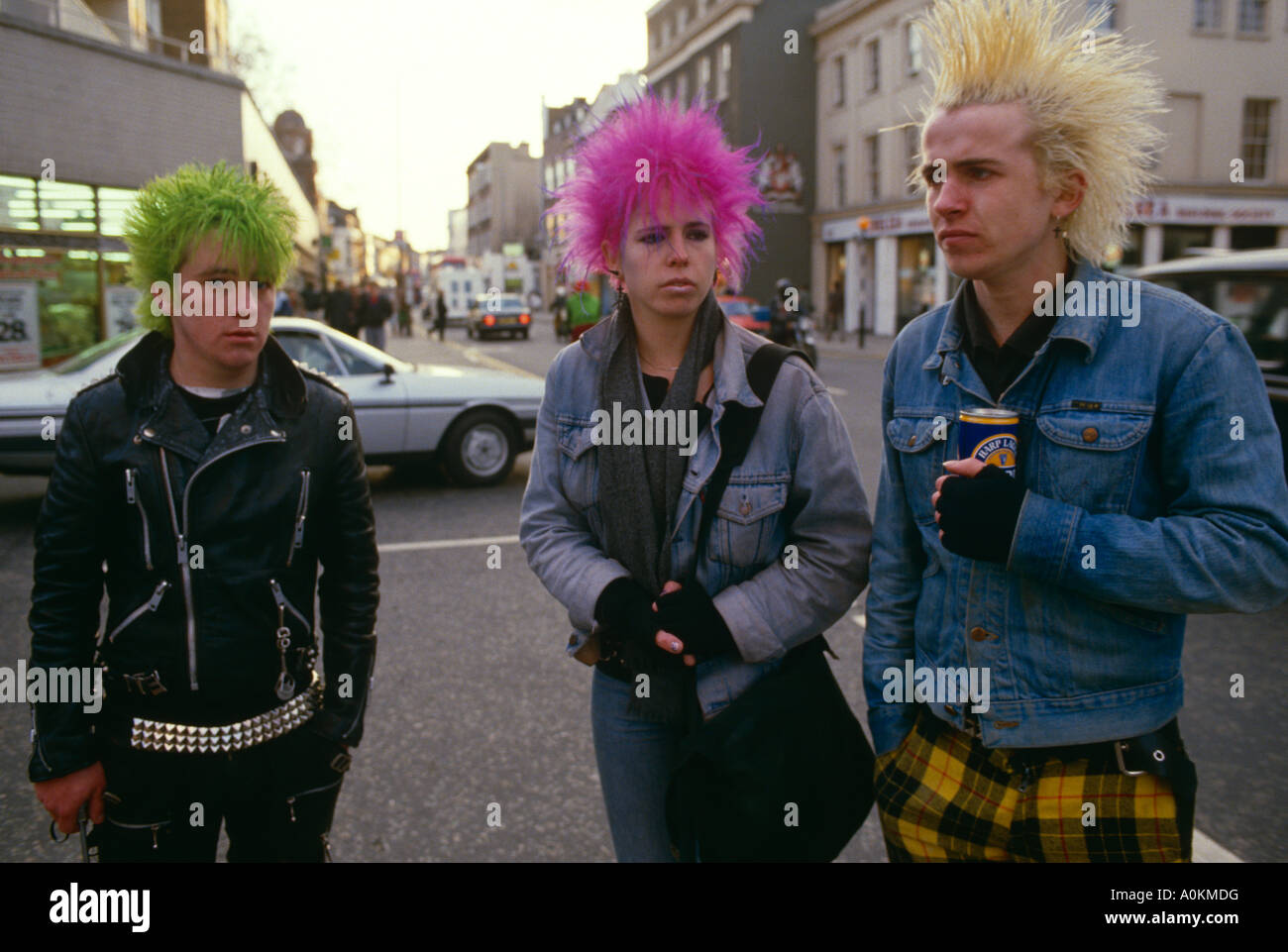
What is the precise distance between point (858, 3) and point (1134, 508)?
36995 millimetres

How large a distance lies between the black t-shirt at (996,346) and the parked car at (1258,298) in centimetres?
462

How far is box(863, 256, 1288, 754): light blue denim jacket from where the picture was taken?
1587 mm

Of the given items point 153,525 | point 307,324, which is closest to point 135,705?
point 153,525

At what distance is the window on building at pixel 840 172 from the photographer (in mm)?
37406

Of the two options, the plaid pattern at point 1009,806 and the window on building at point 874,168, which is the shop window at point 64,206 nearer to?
the plaid pattern at point 1009,806

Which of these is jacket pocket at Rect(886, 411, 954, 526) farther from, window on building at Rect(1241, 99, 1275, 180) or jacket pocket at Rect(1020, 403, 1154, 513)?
window on building at Rect(1241, 99, 1275, 180)

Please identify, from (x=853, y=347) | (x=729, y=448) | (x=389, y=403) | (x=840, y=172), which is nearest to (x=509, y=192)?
(x=840, y=172)

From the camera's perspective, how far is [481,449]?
9180mm

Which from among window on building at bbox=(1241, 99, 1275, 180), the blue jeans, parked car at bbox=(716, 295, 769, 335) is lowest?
the blue jeans

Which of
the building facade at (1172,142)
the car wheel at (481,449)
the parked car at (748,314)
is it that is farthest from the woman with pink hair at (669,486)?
the building facade at (1172,142)

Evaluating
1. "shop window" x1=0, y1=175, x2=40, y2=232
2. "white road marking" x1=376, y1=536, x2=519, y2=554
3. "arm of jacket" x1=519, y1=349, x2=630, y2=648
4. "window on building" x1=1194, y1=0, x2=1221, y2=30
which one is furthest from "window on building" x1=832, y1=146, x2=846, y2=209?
"arm of jacket" x1=519, y1=349, x2=630, y2=648

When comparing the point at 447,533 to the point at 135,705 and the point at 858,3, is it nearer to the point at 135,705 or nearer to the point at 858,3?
the point at 135,705

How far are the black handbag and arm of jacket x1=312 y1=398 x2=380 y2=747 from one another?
0.78 m

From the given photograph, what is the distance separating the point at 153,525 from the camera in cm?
198
